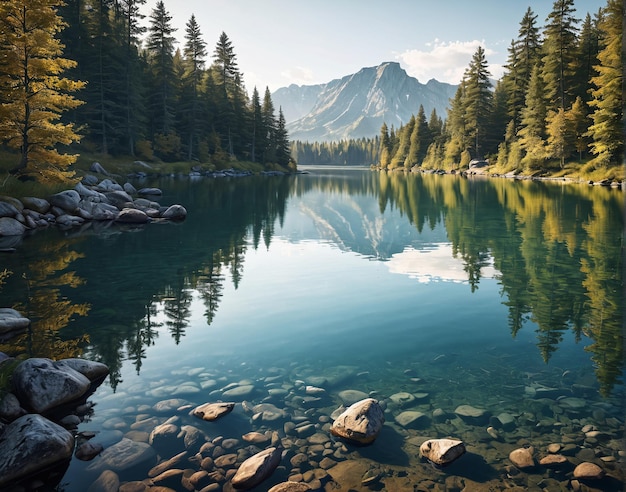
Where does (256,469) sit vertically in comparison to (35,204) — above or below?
below

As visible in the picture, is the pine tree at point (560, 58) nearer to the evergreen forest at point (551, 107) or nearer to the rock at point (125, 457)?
the evergreen forest at point (551, 107)

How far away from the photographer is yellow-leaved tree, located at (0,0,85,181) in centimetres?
2202

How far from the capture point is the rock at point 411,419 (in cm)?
584

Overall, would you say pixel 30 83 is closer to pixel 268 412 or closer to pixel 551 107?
pixel 268 412

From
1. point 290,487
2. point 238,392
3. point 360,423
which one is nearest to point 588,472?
point 360,423

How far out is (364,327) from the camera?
9555 mm

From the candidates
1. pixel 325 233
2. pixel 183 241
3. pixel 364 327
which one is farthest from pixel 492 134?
pixel 364 327

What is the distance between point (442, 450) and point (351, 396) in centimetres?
178

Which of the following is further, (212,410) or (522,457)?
(212,410)

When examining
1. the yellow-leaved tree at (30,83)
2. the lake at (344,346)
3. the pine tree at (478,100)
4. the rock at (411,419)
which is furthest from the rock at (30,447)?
the pine tree at (478,100)

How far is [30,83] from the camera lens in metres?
22.4

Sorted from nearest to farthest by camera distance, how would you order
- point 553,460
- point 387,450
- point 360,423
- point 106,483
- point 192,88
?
point 106,483 < point 553,460 < point 387,450 < point 360,423 < point 192,88

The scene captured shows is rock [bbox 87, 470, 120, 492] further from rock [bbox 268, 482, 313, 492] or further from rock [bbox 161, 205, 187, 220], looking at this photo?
rock [bbox 161, 205, 187, 220]

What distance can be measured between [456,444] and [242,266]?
1111cm
